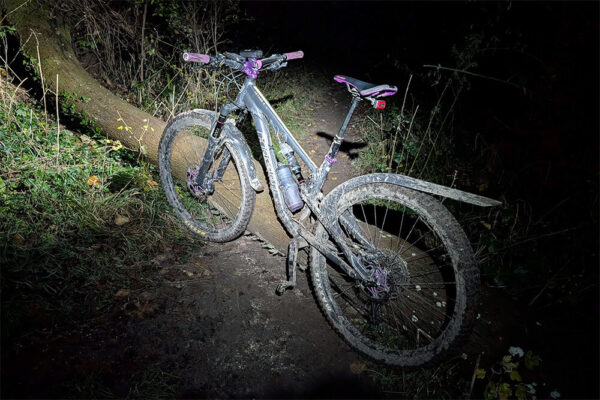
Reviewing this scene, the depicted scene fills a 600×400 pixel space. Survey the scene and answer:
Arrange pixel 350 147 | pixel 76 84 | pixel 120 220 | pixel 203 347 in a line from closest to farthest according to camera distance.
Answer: pixel 203 347
pixel 120 220
pixel 76 84
pixel 350 147

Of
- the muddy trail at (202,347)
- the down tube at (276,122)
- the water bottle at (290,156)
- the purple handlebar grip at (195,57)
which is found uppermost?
the purple handlebar grip at (195,57)

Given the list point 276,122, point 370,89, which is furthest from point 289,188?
point 370,89

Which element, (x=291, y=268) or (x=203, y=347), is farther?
(x=291, y=268)

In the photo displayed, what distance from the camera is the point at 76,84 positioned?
11.9 ft

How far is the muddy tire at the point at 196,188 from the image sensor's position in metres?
2.88

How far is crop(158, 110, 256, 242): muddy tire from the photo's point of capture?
288 cm

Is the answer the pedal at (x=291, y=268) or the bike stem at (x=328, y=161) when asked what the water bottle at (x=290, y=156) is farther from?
the pedal at (x=291, y=268)

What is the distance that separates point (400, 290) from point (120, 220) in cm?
249

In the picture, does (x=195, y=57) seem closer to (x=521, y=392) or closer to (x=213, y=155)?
(x=213, y=155)

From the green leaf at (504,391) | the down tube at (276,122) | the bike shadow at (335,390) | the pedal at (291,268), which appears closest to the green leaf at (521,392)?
the green leaf at (504,391)

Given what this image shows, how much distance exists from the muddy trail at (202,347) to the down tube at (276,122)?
1.13 m

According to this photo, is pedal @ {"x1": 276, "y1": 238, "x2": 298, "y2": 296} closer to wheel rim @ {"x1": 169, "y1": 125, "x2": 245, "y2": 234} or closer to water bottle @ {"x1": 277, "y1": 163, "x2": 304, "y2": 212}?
water bottle @ {"x1": 277, "y1": 163, "x2": 304, "y2": 212}

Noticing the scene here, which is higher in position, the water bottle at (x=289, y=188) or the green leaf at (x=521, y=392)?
the water bottle at (x=289, y=188)

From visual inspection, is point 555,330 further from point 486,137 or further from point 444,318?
point 486,137
